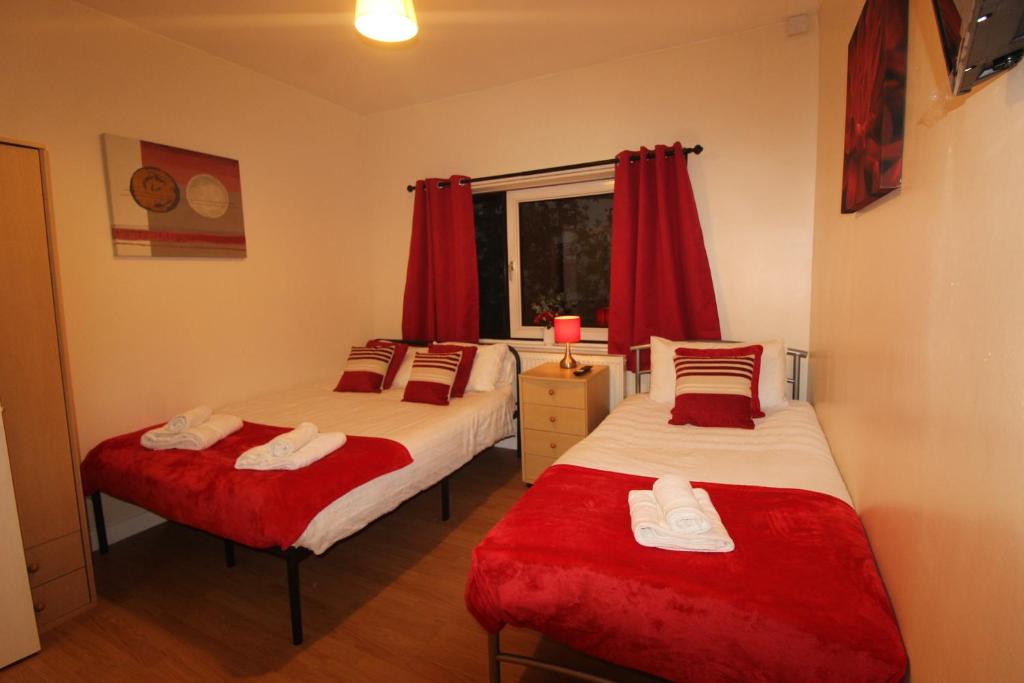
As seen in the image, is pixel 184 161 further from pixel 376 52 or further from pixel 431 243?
pixel 431 243

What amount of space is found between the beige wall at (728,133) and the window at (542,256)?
0.28 metres

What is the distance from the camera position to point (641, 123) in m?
3.14

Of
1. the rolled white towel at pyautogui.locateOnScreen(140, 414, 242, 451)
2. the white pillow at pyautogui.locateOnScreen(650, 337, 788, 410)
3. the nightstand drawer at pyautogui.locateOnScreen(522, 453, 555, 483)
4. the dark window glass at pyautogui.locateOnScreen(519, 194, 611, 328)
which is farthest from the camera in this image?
the dark window glass at pyautogui.locateOnScreen(519, 194, 611, 328)

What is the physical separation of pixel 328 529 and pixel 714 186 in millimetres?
2780

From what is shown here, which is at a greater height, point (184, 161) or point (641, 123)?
point (641, 123)

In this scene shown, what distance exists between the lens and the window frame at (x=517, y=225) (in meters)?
3.41

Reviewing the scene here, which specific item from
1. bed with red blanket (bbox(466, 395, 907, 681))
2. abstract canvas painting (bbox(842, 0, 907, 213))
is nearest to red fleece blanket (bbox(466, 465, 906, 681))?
bed with red blanket (bbox(466, 395, 907, 681))

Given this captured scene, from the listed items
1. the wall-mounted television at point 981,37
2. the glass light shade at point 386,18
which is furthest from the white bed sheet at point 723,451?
the glass light shade at point 386,18

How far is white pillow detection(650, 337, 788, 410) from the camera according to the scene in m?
2.56

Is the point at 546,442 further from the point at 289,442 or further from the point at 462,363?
the point at 289,442

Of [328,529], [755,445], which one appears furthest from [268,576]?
[755,445]

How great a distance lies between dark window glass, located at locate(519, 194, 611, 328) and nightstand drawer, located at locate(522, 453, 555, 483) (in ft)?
3.45

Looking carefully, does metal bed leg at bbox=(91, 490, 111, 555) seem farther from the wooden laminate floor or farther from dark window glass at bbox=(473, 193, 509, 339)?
dark window glass at bbox=(473, 193, 509, 339)

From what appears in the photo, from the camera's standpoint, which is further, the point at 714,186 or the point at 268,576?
the point at 714,186
